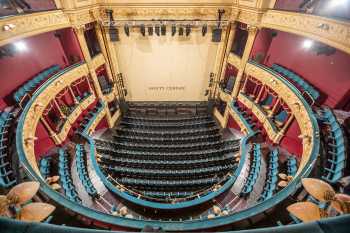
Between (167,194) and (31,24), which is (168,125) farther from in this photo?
(31,24)

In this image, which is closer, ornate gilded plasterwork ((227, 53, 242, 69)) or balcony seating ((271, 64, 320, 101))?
balcony seating ((271, 64, 320, 101))

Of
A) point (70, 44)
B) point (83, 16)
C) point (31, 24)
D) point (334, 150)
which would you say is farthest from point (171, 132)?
point (31, 24)

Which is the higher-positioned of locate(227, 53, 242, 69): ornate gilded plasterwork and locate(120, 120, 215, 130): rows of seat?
locate(227, 53, 242, 69): ornate gilded plasterwork

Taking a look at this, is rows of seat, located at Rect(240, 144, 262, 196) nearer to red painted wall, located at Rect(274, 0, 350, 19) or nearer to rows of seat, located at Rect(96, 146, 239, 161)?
rows of seat, located at Rect(96, 146, 239, 161)

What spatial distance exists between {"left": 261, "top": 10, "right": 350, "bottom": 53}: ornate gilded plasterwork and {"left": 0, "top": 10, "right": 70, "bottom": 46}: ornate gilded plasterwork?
7910 millimetres

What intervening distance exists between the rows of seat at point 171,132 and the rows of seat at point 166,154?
142 centimetres

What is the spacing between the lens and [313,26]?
18.2 feet

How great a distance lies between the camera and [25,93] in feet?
22.0

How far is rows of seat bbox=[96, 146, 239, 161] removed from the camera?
30.5 feet

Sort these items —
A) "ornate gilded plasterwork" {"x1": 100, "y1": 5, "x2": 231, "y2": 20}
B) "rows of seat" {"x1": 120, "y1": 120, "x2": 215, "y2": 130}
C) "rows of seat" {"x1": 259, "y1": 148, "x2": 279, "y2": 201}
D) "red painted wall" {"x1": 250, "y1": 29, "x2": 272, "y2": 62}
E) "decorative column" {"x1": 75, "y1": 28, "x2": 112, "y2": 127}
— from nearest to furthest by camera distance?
1. "rows of seat" {"x1": 259, "y1": 148, "x2": 279, "y2": 201}
2. "decorative column" {"x1": 75, "y1": 28, "x2": 112, "y2": 127}
3. "red painted wall" {"x1": 250, "y1": 29, "x2": 272, "y2": 62}
4. "ornate gilded plasterwork" {"x1": 100, "y1": 5, "x2": 231, "y2": 20}
5. "rows of seat" {"x1": 120, "y1": 120, "x2": 215, "y2": 130}

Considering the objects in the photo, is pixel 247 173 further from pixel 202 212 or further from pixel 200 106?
pixel 200 106

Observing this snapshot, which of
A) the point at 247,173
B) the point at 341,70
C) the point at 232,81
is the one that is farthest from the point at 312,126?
the point at 232,81

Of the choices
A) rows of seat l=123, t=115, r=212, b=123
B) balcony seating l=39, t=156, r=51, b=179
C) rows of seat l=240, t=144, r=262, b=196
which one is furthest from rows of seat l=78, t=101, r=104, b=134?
rows of seat l=240, t=144, r=262, b=196

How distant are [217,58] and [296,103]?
5.10 metres
